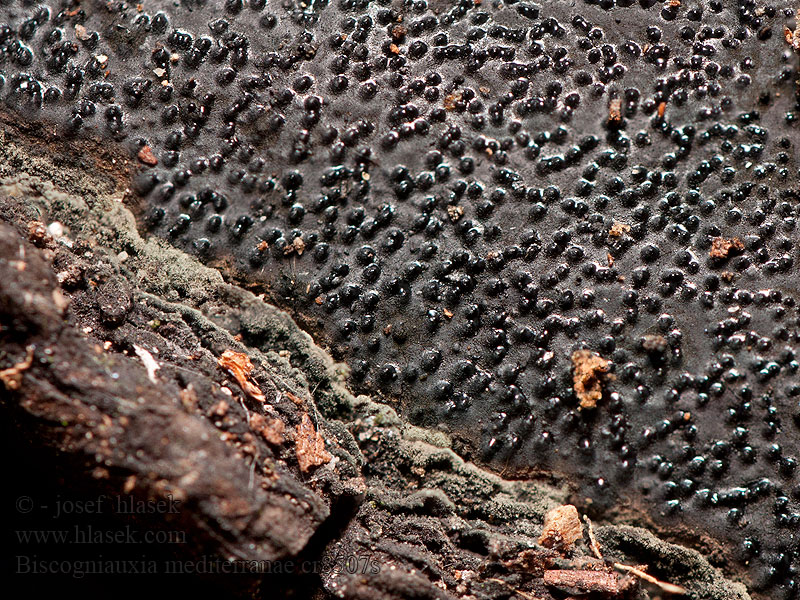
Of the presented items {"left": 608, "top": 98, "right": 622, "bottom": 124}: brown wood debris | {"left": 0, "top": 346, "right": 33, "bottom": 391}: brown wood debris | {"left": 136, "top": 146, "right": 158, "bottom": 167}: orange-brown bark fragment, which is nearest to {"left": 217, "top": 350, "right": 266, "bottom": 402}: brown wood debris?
{"left": 0, "top": 346, "right": 33, "bottom": 391}: brown wood debris

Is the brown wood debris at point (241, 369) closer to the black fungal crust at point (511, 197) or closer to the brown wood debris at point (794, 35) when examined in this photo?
the black fungal crust at point (511, 197)

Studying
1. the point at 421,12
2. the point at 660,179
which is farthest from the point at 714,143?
the point at 421,12

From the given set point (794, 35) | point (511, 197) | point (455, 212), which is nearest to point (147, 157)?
point (455, 212)

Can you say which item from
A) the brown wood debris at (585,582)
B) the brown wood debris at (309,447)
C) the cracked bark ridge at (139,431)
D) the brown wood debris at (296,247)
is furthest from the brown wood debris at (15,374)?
the brown wood debris at (585,582)

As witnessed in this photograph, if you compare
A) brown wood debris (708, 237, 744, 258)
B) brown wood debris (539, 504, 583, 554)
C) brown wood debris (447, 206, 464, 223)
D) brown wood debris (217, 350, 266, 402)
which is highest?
brown wood debris (708, 237, 744, 258)

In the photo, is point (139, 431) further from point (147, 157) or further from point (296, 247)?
point (147, 157)

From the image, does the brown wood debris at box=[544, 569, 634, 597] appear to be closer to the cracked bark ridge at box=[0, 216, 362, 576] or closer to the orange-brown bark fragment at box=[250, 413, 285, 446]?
the cracked bark ridge at box=[0, 216, 362, 576]

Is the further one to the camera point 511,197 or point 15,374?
point 511,197
